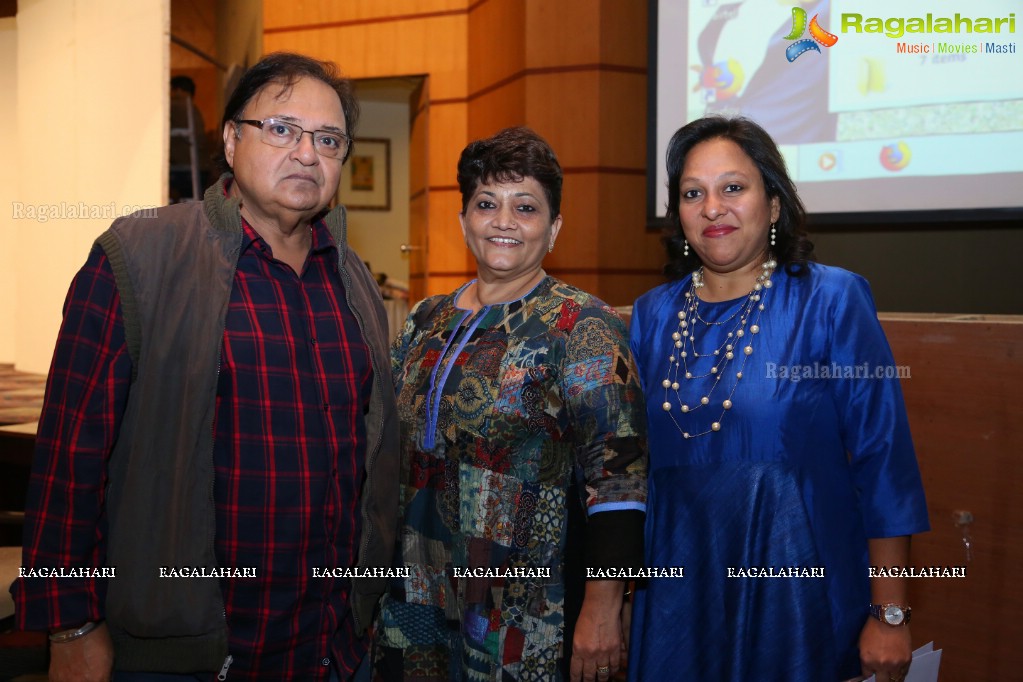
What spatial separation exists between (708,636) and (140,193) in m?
2.45

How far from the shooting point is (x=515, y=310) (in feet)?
5.25

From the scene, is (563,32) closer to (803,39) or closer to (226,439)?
(803,39)

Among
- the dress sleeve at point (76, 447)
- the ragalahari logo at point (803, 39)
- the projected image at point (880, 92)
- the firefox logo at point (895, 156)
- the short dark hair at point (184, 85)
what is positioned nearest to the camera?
the dress sleeve at point (76, 447)

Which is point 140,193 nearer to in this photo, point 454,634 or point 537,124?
point 454,634

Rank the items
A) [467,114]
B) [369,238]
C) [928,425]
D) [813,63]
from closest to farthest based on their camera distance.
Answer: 1. [928,425]
2. [813,63]
3. [467,114]
4. [369,238]

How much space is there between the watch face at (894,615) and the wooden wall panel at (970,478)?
69cm

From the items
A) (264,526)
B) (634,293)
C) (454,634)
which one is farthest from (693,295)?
(634,293)

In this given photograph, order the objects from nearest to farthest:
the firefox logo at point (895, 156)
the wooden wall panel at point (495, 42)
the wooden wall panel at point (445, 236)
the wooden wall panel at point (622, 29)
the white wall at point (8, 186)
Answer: the firefox logo at point (895, 156), the white wall at point (8, 186), the wooden wall panel at point (622, 29), the wooden wall panel at point (495, 42), the wooden wall panel at point (445, 236)

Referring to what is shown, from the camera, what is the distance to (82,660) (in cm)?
125

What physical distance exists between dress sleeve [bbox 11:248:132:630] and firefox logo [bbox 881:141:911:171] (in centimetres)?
317

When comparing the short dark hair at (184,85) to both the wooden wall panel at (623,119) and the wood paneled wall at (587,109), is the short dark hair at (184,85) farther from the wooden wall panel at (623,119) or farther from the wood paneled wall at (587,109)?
the wooden wall panel at (623,119)

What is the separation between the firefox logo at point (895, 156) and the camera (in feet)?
11.1

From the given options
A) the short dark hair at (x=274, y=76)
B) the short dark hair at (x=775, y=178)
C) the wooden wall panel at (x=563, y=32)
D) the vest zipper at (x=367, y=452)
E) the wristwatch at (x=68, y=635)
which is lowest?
the wristwatch at (x=68, y=635)

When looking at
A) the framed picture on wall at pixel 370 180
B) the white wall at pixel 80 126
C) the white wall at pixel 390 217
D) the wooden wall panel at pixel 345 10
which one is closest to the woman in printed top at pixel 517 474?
the white wall at pixel 80 126
